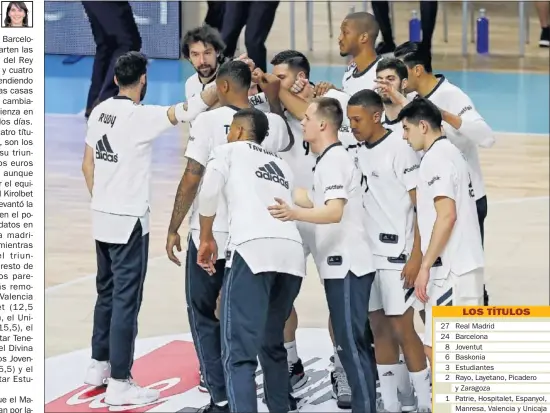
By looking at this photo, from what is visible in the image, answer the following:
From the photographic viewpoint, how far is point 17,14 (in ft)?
7.27

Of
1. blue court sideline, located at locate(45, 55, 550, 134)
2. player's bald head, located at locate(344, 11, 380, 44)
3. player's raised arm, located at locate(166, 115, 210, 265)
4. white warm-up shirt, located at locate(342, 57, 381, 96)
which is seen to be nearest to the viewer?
player's raised arm, located at locate(166, 115, 210, 265)

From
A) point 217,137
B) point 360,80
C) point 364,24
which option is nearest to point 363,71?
point 360,80

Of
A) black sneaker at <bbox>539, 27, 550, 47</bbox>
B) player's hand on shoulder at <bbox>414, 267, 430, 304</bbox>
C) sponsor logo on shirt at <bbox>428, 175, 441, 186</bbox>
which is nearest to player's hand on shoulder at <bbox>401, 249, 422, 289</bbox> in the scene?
player's hand on shoulder at <bbox>414, 267, 430, 304</bbox>

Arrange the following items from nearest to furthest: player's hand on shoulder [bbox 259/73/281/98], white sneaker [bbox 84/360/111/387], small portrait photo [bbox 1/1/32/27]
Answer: small portrait photo [bbox 1/1/32/27], player's hand on shoulder [bbox 259/73/281/98], white sneaker [bbox 84/360/111/387]

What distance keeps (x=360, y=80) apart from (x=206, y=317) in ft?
4.91

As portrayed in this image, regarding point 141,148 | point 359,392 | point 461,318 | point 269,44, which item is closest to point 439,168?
point 359,392

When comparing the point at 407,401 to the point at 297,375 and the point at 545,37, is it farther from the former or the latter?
the point at 545,37

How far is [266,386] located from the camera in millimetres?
5477

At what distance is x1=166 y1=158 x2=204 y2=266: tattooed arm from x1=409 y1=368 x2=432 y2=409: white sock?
4.40ft

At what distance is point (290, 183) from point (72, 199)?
218 inches

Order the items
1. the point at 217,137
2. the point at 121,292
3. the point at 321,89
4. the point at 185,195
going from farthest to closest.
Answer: the point at 121,292 → the point at 321,89 → the point at 185,195 → the point at 217,137

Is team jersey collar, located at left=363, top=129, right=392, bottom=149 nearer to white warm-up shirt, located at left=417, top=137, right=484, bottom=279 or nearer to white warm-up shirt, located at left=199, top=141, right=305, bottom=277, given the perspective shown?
white warm-up shirt, located at left=417, top=137, right=484, bottom=279

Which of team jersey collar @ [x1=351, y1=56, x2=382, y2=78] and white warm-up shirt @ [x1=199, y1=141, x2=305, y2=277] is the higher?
team jersey collar @ [x1=351, y1=56, x2=382, y2=78]

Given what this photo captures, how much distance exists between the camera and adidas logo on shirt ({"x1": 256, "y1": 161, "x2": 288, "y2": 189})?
16.3 ft
